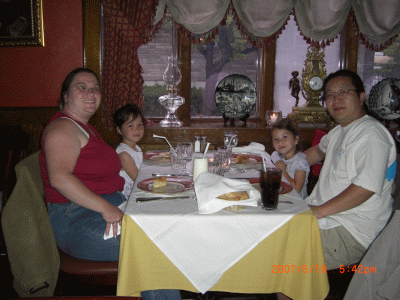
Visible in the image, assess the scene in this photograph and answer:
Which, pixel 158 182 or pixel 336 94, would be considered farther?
pixel 336 94

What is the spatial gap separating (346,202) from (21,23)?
3.08 m

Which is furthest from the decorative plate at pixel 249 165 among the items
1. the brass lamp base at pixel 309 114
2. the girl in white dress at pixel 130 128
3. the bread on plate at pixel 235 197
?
the brass lamp base at pixel 309 114

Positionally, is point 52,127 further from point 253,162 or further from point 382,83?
point 382,83

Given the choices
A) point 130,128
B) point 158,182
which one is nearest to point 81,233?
point 158,182

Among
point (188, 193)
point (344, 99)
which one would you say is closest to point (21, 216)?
point (188, 193)

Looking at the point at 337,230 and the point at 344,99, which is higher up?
the point at 344,99

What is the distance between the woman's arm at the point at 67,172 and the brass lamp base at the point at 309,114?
2320 mm

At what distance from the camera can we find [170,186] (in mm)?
1375

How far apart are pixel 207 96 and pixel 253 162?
5.55ft

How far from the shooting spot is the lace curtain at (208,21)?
2895 millimetres

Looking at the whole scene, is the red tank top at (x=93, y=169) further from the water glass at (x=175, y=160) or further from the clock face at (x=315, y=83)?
the clock face at (x=315, y=83)

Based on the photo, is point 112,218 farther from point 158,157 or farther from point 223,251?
point 158,157

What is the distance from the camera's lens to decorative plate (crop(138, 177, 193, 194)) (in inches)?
50.8

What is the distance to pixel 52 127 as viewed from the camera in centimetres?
138
